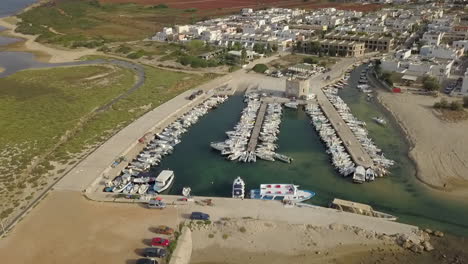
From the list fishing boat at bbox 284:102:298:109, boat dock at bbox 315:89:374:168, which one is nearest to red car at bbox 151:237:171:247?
boat dock at bbox 315:89:374:168

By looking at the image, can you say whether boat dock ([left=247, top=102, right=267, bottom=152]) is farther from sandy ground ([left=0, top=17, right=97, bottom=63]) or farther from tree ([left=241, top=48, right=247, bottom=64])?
sandy ground ([left=0, top=17, right=97, bottom=63])

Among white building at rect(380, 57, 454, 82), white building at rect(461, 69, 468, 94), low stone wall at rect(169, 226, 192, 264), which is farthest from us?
white building at rect(380, 57, 454, 82)

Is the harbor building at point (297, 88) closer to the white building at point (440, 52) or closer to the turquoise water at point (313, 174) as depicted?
the turquoise water at point (313, 174)

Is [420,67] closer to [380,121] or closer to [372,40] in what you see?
[380,121]

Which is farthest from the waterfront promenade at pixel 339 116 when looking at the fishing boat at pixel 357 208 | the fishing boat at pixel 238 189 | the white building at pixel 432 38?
the white building at pixel 432 38

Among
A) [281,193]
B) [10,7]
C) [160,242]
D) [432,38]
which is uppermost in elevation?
[10,7]

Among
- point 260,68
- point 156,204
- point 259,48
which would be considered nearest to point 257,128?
point 156,204
